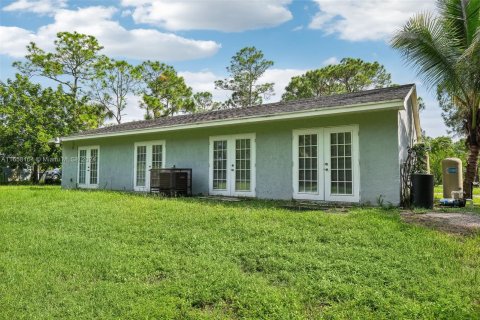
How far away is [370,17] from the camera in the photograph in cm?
1050

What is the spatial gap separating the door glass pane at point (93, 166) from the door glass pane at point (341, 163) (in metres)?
11.5

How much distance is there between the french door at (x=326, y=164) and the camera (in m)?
8.72

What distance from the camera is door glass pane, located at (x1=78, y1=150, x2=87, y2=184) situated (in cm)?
1682

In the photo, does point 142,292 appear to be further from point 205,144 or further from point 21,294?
point 205,144

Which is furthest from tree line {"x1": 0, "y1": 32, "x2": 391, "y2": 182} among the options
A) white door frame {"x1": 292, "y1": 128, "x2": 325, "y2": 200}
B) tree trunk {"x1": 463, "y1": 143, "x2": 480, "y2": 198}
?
white door frame {"x1": 292, "y1": 128, "x2": 325, "y2": 200}

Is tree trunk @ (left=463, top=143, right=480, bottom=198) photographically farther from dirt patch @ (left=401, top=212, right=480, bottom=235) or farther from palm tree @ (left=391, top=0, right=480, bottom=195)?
dirt patch @ (left=401, top=212, right=480, bottom=235)

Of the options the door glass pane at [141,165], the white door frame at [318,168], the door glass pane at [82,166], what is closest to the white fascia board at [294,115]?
the white door frame at [318,168]

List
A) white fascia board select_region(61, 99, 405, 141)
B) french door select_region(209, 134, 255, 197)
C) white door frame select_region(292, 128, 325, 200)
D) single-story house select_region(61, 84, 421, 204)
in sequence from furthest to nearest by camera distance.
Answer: french door select_region(209, 134, 255, 197) → white door frame select_region(292, 128, 325, 200) → single-story house select_region(61, 84, 421, 204) → white fascia board select_region(61, 99, 405, 141)

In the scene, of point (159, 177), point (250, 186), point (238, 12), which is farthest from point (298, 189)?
point (238, 12)

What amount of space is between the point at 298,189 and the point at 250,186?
1.67 metres

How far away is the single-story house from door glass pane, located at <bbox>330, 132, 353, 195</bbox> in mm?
25

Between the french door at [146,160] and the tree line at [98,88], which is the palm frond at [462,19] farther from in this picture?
the tree line at [98,88]

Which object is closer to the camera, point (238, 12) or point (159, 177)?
point (238, 12)

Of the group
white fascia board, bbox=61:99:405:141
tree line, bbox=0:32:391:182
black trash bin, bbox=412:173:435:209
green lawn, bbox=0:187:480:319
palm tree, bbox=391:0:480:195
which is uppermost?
tree line, bbox=0:32:391:182
